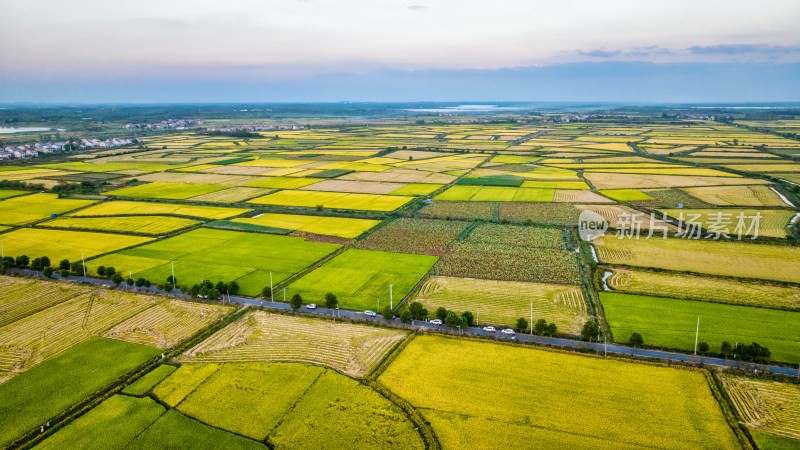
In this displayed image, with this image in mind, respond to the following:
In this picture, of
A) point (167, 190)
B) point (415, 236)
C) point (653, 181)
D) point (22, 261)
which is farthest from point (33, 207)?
point (653, 181)

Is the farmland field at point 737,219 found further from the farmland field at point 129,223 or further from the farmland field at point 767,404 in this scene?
the farmland field at point 129,223

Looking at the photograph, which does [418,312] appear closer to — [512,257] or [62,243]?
[512,257]

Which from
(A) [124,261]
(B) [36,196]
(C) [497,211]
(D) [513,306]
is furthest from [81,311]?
(B) [36,196]

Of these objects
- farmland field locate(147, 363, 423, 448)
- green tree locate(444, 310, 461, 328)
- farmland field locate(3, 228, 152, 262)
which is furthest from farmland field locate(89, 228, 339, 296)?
green tree locate(444, 310, 461, 328)

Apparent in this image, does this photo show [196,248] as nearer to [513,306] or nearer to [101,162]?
[513,306]

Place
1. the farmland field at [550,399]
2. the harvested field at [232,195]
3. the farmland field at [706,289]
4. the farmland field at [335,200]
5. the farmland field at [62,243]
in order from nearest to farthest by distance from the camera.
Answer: the farmland field at [550,399], the farmland field at [706,289], the farmland field at [62,243], the farmland field at [335,200], the harvested field at [232,195]

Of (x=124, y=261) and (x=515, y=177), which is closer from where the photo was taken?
(x=124, y=261)

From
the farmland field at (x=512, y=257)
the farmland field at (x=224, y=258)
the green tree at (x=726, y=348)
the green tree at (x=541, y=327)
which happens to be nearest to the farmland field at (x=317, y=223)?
the farmland field at (x=224, y=258)

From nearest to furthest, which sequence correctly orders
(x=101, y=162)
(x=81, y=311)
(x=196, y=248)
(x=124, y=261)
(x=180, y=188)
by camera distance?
(x=81, y=311) → (x=124, y=261) → (x=196, y=248) → (x=180, y=188) → (x=101, y=162)
